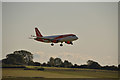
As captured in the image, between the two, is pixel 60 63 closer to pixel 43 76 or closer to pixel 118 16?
pixel 43 76

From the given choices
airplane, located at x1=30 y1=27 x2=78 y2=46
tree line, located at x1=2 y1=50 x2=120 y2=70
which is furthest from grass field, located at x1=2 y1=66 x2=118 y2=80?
airplane, located at x1=30 y1=27 x2=78 y2=46

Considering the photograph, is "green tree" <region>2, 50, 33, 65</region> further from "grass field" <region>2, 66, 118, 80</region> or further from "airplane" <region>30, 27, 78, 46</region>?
"airplane" <region>30, 27, 78, 46</region>

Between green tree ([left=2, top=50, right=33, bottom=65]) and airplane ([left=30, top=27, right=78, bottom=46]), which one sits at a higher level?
airplane ([left=30, top=27, right=78, bottom=46])

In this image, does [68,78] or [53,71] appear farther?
[53,71]

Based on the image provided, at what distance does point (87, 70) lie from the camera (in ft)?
52.0

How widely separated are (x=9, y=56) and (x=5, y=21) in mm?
2222

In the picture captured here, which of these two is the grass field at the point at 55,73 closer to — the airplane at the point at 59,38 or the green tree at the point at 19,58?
the green tree at the point at 19,58

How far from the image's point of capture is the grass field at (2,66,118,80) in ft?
46.7

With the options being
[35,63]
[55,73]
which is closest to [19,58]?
[35,63]

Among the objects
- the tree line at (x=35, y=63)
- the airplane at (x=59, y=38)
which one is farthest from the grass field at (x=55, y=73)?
the airplane at (x=59, y=38)

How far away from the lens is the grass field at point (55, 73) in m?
14.2

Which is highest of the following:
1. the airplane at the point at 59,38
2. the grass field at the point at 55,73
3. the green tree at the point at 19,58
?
the airplane at the point at 59,38

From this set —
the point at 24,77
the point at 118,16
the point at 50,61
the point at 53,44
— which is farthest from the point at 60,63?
the point at 118,16

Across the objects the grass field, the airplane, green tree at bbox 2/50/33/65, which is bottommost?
the grass field
